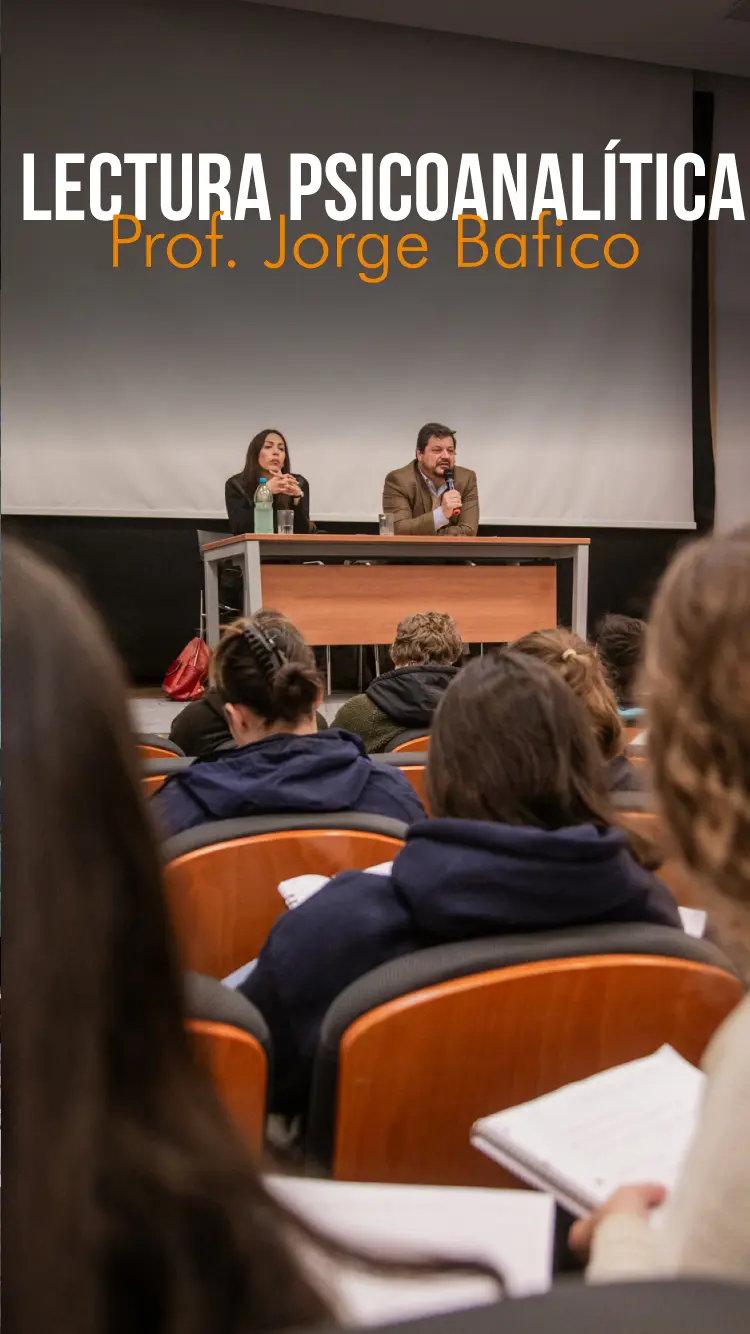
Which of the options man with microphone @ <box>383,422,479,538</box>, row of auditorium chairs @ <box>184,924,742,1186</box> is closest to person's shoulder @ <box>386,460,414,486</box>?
man with microphone @ <box>383,422,479,538</box>

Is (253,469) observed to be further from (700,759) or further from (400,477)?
(700,759)

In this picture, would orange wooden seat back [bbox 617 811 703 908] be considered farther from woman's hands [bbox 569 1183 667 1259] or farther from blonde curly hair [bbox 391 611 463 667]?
blonde curly hair [bbox 391 611 463 667]

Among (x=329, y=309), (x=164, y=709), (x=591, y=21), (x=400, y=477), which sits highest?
(x=591, y=21)

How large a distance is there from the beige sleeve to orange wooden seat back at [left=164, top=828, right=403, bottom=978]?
30.5 inches

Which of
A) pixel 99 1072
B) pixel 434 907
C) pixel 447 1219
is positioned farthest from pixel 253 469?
pixel 99 1072

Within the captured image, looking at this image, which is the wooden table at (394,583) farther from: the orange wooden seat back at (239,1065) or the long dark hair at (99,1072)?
the long dark hair at (99,1072)

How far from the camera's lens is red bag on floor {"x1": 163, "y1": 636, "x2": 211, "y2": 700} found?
5.04m

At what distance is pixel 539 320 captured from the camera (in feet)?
19.7

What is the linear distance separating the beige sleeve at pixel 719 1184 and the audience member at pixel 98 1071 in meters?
0.29

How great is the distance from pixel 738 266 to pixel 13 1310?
23.8 feet

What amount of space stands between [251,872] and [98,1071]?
994mm

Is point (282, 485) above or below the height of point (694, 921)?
above

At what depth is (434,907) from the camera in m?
0.91

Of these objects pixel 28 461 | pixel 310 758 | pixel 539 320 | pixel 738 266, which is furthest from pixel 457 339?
pixel 310 758
